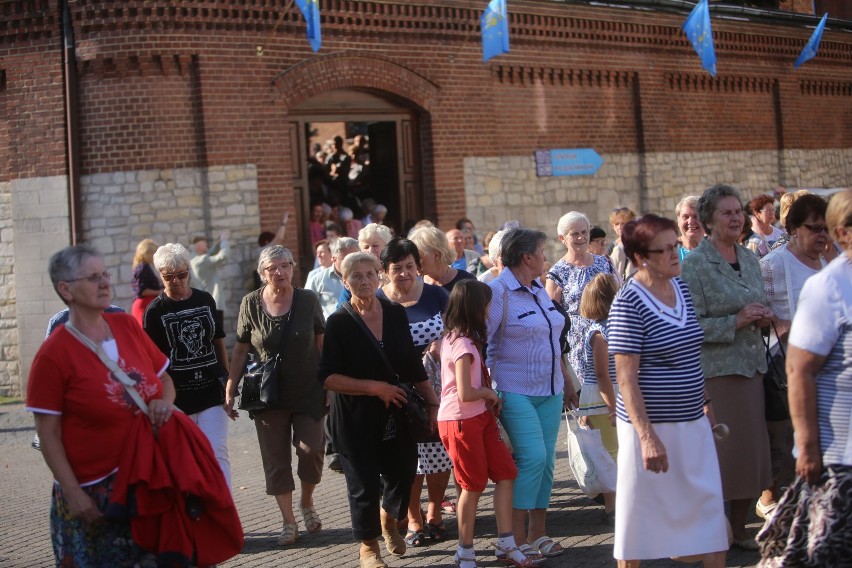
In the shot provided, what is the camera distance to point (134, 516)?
4.95 meters

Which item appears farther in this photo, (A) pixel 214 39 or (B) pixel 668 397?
(A) pixel 214 39

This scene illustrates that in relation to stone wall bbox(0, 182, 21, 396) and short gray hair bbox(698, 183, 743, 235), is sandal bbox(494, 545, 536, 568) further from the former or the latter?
stone wall bbox(0, 182, 21, 396)

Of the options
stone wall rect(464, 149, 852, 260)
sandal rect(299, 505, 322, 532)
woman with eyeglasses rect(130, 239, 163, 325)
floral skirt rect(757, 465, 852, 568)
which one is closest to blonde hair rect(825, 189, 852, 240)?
floral skirt rect(757, 465, 852, 568)

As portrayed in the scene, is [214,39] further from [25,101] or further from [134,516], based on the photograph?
[134,516]

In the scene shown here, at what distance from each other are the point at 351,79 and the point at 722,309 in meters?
10.8

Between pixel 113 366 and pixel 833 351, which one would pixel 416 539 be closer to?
pixel 113 366

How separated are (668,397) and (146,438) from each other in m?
2.41

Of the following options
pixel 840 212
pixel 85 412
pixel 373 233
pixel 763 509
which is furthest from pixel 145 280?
pixel 840 212

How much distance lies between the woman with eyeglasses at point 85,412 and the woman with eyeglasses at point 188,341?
2.12 metres

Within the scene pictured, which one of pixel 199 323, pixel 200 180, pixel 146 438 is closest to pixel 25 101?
pixel 200 180

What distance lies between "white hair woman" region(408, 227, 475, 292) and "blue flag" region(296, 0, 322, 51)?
7.20 meters

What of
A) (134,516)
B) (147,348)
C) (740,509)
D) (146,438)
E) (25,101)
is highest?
(25,101)

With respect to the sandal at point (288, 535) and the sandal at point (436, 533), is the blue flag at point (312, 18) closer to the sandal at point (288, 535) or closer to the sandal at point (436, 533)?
the sandal at point (288, 535)

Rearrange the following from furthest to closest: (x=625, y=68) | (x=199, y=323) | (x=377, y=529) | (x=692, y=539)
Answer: (x=625, y=68)
(x=199, y=323)
(x=377, y=529)
(x=692, y=539)
